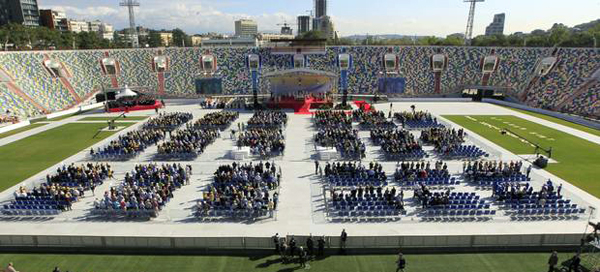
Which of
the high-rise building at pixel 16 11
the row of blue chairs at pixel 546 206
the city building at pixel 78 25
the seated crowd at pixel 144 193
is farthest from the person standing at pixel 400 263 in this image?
the city building at pixel 78 25

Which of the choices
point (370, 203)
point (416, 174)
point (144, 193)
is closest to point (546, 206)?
point (416, 174)

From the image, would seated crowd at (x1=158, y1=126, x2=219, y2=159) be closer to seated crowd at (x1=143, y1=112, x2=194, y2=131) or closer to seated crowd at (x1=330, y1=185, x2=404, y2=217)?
seated crowd at (x1=143, y1=112, x2=194, y2=131)

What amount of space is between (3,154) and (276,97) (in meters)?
29.3

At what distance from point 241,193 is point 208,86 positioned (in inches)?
1603

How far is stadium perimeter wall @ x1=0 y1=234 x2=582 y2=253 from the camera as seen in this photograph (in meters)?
14.0

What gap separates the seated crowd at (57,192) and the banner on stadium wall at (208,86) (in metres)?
34.6

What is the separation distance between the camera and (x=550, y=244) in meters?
14.0

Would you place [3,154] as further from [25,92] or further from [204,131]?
[25,92]

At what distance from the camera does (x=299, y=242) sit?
14055 mm

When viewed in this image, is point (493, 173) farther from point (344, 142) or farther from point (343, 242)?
point (343, 242)

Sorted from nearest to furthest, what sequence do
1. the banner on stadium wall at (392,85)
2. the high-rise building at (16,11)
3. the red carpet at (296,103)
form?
the red carpet at (296,103) → the banner on stadium wall at (392,85) → the high-rise building at (16,11)

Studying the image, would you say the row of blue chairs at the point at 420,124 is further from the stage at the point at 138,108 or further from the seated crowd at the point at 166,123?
the stage at the point at 138,108

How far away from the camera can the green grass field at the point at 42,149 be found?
22.9 m

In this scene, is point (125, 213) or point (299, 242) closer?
point (299, 242)
